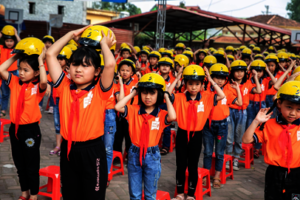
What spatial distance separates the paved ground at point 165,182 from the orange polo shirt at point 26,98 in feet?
3.98

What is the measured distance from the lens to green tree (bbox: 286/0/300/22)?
200ft

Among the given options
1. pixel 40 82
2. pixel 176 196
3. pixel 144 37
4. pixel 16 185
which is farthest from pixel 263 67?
pixel 144 37

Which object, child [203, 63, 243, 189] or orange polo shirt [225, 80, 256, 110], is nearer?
child [203, 63, 243, 189]

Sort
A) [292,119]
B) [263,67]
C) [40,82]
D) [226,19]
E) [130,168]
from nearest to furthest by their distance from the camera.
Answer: [292,119]
[130,168]
[40,82]
[263,67]
[226,19]

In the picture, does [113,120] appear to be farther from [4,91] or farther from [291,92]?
[4,91]

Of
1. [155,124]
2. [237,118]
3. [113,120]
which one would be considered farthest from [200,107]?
[237,118]

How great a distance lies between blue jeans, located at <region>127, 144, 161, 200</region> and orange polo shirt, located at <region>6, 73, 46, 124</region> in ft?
5.19

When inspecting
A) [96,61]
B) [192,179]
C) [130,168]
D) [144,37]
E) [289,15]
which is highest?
[289,15]

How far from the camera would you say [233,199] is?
4.72 meters

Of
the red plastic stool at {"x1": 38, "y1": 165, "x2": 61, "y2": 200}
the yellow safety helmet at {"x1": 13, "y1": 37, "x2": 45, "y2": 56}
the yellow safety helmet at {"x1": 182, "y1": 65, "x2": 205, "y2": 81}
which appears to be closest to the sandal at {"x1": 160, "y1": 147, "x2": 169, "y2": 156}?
the yellow safety helmet at {"x1": 182, "y1": 65, "x2": 205, "y2": 81}

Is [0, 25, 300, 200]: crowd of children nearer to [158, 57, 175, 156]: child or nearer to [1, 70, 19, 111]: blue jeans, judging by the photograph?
[158, 57, 175, 156]: child

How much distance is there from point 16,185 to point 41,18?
101ft

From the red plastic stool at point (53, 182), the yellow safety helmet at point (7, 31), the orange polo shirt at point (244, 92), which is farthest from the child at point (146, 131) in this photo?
the yellow safety helmet at point (7, 31)

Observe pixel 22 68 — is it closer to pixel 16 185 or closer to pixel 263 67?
pixel 16 185
